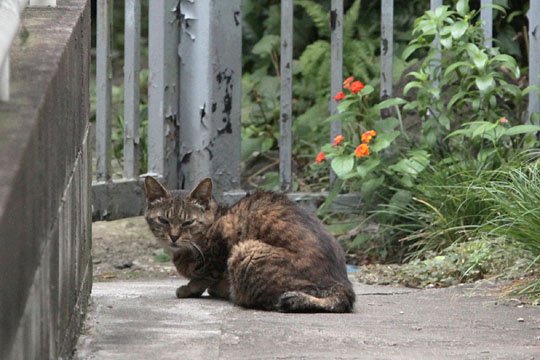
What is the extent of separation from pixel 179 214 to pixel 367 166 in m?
1.50

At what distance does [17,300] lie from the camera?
2256mm

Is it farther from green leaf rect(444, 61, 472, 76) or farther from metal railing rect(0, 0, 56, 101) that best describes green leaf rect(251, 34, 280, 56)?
metal railing rect(0, 0, 56, 101)

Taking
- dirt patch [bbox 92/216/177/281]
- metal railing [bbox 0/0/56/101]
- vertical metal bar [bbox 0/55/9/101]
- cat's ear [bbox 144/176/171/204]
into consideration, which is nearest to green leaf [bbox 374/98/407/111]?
dirt patch [bbox 92/216/177/281]

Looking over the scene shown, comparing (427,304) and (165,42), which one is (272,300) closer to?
(427,304)

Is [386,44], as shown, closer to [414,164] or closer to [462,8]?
[462,8]

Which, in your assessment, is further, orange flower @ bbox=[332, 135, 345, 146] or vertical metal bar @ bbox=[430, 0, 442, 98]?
vertical metal bar @ bbox=[430, 0, 442, 98]

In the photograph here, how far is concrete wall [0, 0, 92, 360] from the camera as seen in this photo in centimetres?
214

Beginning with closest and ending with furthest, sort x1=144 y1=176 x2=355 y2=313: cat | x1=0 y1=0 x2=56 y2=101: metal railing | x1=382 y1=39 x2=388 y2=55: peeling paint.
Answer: x1=0 y1=0 x2=56 y2=101: metal railing
x1=144 y1=176 x2=355 y2=313: cat
x1=382 y1=39 x2=388 y2=55: peeling paint

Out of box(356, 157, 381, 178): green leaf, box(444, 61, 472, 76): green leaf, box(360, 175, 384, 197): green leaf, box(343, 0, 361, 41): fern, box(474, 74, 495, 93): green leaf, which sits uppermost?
box(343, 0, 361, 41): fern

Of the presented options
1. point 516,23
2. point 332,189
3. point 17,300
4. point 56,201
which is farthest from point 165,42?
point 17,300

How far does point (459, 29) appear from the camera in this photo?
6660 mm

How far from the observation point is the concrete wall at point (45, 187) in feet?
7.02

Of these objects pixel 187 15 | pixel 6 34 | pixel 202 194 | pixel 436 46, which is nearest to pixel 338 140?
pixel 436 46

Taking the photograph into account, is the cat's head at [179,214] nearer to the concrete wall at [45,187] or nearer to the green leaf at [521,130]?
the concrete wall at [45,187]
